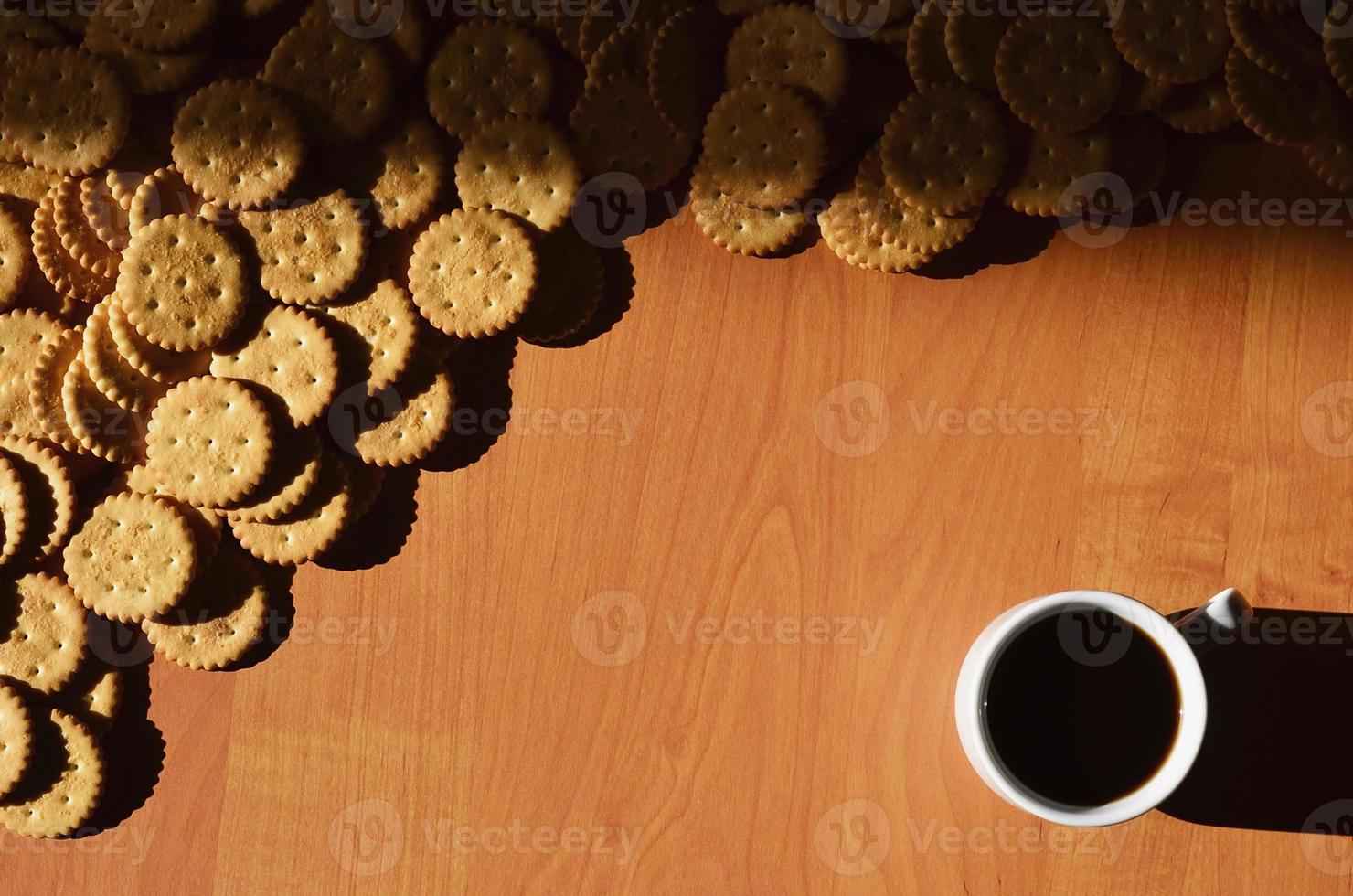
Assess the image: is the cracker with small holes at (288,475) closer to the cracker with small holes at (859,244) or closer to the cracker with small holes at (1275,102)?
the cracker with small holes at (859,244)

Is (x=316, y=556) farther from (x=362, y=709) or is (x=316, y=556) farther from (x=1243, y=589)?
(x=1243, y=589)

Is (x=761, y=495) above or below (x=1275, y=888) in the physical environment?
above

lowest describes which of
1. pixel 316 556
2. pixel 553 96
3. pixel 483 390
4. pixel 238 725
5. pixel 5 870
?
pixel 5 870

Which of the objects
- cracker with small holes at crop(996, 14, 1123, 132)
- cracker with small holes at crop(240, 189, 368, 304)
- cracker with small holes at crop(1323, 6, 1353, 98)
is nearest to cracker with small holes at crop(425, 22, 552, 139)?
cracker with small holes at crop(240, 189, 368, 304)

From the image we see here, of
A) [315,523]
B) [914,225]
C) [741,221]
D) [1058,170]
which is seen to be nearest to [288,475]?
[315,523]

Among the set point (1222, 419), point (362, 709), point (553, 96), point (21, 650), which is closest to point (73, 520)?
point (21, 650)

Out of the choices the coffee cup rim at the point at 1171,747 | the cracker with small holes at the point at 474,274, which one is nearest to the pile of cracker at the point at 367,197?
the cracker with small holes at the point at 474,274

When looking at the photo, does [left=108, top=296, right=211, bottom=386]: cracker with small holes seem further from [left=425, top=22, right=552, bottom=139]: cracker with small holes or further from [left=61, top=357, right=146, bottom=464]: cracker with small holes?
[left=425, top=22, right=552, bottom=139]: cracker with small holes
